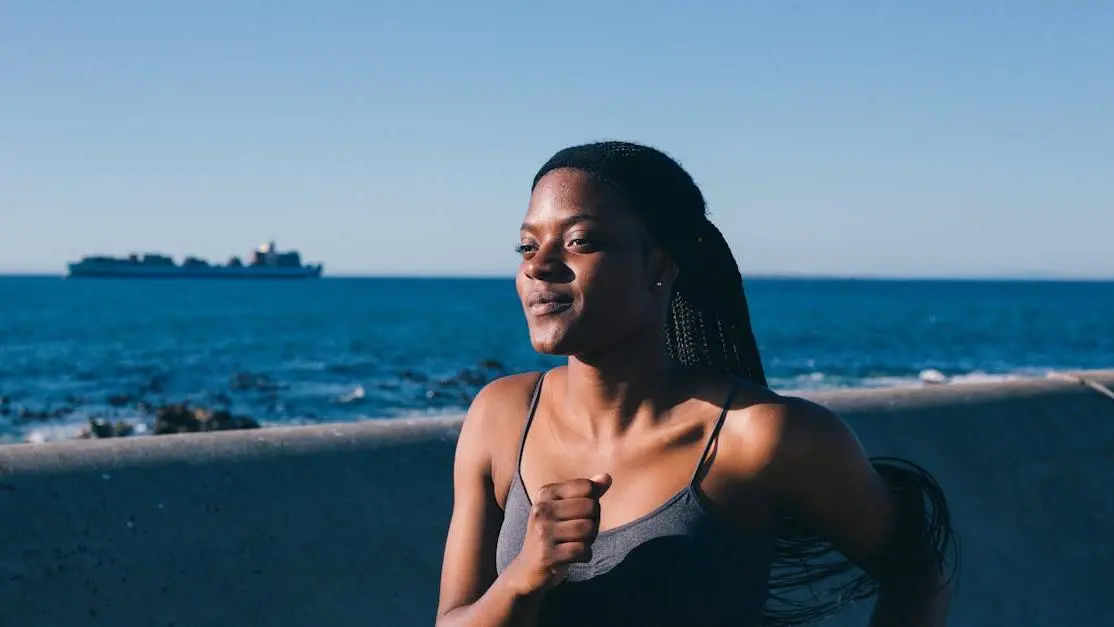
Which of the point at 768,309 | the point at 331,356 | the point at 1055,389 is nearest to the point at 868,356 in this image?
the point at 331,356

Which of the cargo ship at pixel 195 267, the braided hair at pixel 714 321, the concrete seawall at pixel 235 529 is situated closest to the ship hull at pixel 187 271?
the cargo ship at pixel 195 267

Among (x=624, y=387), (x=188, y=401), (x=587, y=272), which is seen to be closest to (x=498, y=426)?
(x=624, y=387)

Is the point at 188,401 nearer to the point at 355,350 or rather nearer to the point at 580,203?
the point at 355,350

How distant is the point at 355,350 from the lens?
6034 centimetres

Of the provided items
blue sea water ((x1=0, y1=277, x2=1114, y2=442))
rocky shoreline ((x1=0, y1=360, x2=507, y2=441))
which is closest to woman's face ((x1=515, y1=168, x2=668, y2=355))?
rocky shoreline ((x1=0, y1=360, x2=507, y2=441))

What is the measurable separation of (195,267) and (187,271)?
48.4 inches

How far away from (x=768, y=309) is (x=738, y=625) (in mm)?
104512

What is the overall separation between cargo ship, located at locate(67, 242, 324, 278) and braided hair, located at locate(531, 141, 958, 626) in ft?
565

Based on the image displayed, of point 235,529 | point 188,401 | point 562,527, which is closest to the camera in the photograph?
point 562,527

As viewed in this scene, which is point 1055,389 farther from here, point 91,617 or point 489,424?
point 91,617

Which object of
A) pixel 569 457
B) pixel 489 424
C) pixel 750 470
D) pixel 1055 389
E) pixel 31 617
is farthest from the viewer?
pixel 1055 389

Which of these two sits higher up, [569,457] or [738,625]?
[569,457]

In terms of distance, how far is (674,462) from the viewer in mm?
2172

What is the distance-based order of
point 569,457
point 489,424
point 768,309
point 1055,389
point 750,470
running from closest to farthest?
point 750,470 < point 569,457 < point 489,424 < point 1055,389 < point 768,309
